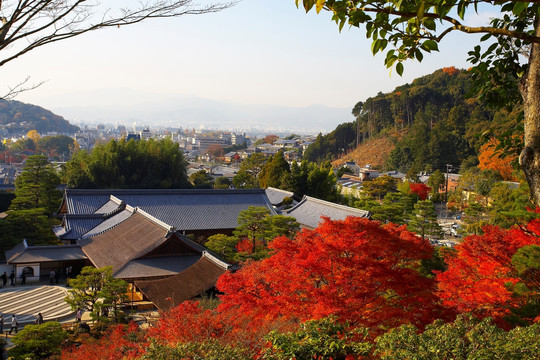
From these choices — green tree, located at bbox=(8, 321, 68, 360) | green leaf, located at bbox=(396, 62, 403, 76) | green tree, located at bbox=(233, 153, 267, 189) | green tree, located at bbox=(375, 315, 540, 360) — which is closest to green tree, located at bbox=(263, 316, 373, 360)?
green tree, located at bbox=(375, 315, 540, 360)

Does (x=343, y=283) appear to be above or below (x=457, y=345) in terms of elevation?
below

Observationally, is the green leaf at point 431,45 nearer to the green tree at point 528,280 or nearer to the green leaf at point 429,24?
the green leaf at point 429,24

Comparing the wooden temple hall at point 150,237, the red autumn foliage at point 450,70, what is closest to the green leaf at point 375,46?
the wooden temple hall at point 150,237

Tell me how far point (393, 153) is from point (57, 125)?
112 metres

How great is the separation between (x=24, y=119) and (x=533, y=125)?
14137cm

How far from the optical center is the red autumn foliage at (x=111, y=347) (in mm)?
8789

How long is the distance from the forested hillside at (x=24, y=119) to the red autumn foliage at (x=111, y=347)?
126698mm

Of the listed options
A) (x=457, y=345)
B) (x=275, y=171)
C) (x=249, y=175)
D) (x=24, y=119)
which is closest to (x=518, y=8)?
(x=457, y=345)

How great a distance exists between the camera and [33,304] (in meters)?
14.8

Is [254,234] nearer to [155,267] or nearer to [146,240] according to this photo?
[146,240]

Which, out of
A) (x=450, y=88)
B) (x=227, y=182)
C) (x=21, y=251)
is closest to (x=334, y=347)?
(x=21, y=251)

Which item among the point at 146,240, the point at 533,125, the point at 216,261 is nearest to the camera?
the point at 533,125

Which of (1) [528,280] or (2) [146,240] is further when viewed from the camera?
(2) [146,240]

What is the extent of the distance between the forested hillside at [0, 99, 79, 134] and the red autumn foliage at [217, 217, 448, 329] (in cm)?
12985
